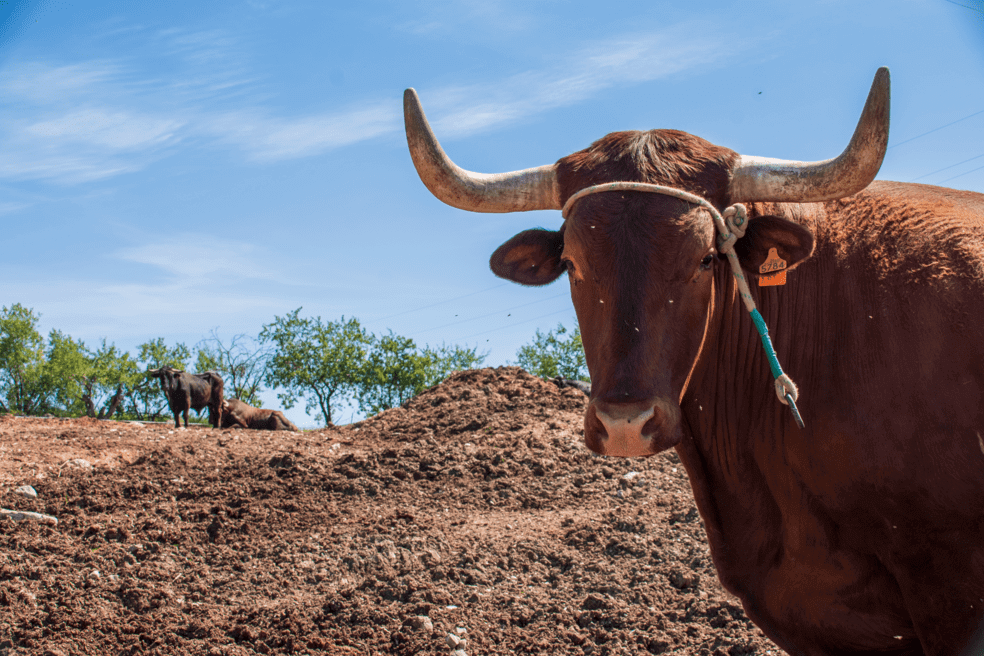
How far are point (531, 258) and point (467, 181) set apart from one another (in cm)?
51

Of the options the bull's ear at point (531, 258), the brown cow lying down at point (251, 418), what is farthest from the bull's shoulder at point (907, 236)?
the brown cow lying down at point (251, 418)

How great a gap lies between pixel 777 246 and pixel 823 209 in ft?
1.91

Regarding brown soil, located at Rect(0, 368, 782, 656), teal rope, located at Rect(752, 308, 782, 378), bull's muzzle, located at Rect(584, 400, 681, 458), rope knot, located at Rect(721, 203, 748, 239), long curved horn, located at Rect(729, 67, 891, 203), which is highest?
long curved horn, located at Rect(729, 67, 891, 203)

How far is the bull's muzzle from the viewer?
2848 millimetres

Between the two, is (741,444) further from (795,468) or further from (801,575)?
(801,575)

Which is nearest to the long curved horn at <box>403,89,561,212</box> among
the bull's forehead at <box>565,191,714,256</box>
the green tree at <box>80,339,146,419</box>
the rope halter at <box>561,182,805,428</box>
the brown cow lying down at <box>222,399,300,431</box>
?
the rope halter at <box>561,182,805,428</box>

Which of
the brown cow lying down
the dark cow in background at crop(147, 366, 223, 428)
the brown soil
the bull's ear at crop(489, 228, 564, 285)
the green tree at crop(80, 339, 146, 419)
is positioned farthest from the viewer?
the green tree at crop(80, 339, 146, 419)

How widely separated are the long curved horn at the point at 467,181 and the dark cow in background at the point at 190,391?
24155 millimetres

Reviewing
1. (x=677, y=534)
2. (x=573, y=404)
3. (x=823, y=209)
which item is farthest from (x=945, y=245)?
(x=573, y=404)

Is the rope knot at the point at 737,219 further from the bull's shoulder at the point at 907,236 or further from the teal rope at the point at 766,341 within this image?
the bull's shoulder at the point at 907,236

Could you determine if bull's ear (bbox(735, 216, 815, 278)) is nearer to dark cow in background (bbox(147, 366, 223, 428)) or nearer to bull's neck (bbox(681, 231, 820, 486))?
bull's neck (bbox(681, 231, 820, 486))

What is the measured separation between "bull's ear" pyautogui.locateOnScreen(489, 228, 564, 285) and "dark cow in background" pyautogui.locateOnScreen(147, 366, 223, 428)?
2419 centimetres

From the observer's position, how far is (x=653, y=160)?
3398 mm

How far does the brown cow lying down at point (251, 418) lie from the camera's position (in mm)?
27094
